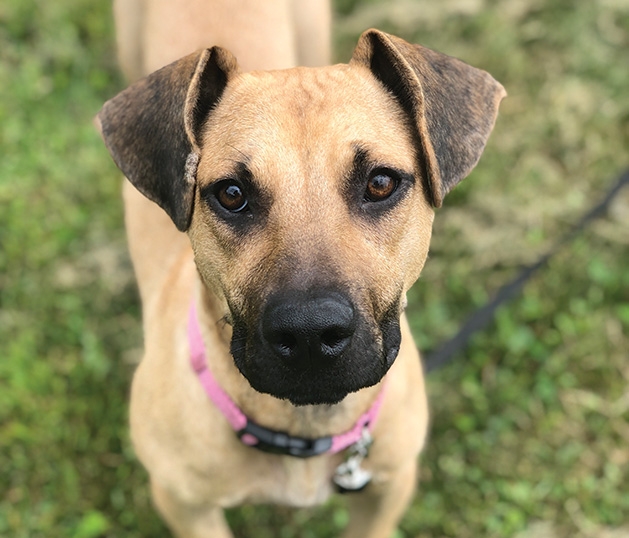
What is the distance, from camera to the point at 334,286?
2584 mm

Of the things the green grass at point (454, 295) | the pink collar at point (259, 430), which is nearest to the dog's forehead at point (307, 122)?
the pink collar at point (259, 430)

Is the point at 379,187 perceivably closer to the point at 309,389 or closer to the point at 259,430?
the point at 309,389

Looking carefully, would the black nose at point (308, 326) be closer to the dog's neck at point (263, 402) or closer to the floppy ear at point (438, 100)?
the dog's neck at point (263, 402)

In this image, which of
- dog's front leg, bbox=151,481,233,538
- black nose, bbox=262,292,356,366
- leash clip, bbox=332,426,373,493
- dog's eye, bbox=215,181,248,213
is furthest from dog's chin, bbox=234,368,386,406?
dog's front leg, bbox=151,481,233,538

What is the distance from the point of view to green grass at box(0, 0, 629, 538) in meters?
4.72

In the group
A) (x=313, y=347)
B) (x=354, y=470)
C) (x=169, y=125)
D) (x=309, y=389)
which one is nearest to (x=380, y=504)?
(x=354, y=470)

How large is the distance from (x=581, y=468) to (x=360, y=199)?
2.92 metres

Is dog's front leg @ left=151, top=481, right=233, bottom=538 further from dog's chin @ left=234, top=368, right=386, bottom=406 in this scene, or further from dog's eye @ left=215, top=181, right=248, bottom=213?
dog's eye @ left=215, top=181, right=248, bottom=213

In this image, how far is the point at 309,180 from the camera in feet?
9.14

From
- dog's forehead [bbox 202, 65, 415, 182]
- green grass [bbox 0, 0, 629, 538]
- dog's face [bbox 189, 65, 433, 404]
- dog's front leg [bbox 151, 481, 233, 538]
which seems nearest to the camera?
dog's face [bbox 189, 65, 433, 404]

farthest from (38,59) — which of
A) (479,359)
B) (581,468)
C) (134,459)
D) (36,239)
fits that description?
(581,468)

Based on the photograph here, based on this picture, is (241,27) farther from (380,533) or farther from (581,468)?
(581,468)

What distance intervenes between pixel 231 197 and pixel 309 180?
32 cm

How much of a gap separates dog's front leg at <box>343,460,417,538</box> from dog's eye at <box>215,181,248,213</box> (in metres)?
1.63
